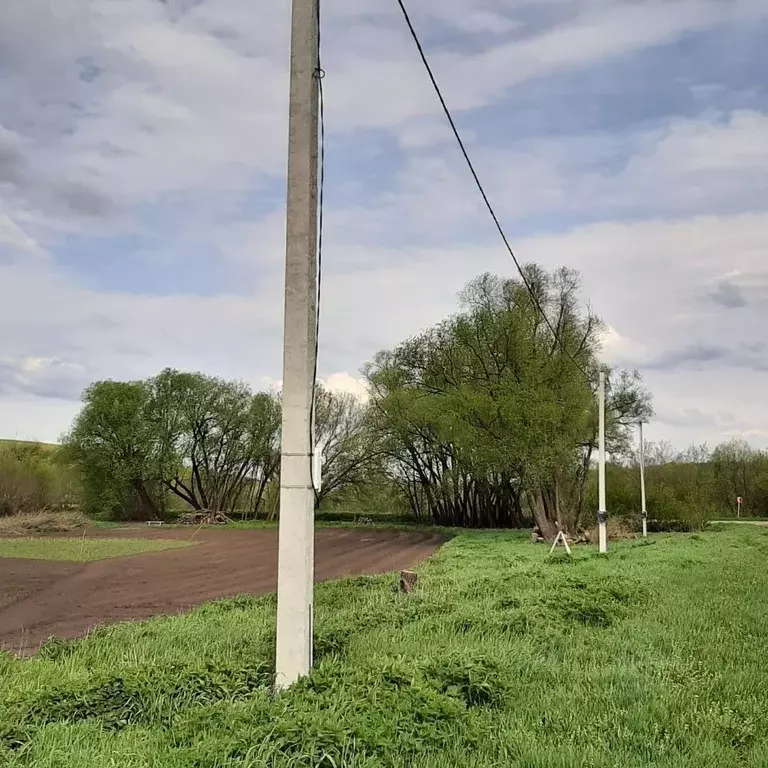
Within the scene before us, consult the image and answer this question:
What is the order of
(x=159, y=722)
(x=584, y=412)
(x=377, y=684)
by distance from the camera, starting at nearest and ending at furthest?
1. (x=159, y=722)
2. (x=377, y=684)
3. (x=584, y=412)

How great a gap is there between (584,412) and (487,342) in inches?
178

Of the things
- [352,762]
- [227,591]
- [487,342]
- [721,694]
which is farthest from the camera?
[487,342]

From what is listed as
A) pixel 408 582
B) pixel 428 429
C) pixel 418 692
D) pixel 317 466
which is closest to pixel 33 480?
pixel 428 429

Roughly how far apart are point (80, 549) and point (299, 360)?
19611mm

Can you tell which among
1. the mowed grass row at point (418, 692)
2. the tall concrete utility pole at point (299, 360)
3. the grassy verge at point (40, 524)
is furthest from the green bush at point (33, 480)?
the tall concrete utility pole at point (299, 360)

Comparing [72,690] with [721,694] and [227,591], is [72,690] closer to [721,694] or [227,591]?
[721,694]

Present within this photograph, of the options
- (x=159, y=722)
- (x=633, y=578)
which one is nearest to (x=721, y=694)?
(x=159, y=722)

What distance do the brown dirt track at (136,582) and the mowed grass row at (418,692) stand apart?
190 cm

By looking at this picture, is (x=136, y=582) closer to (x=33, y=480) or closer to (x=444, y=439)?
(x=444, y=439)

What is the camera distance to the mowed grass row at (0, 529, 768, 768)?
155 inches

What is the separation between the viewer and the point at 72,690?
479 cm

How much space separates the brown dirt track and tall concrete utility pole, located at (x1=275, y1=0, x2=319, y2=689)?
422 centimetres

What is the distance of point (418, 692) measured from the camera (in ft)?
15.4

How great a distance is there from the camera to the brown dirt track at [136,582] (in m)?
10.0
